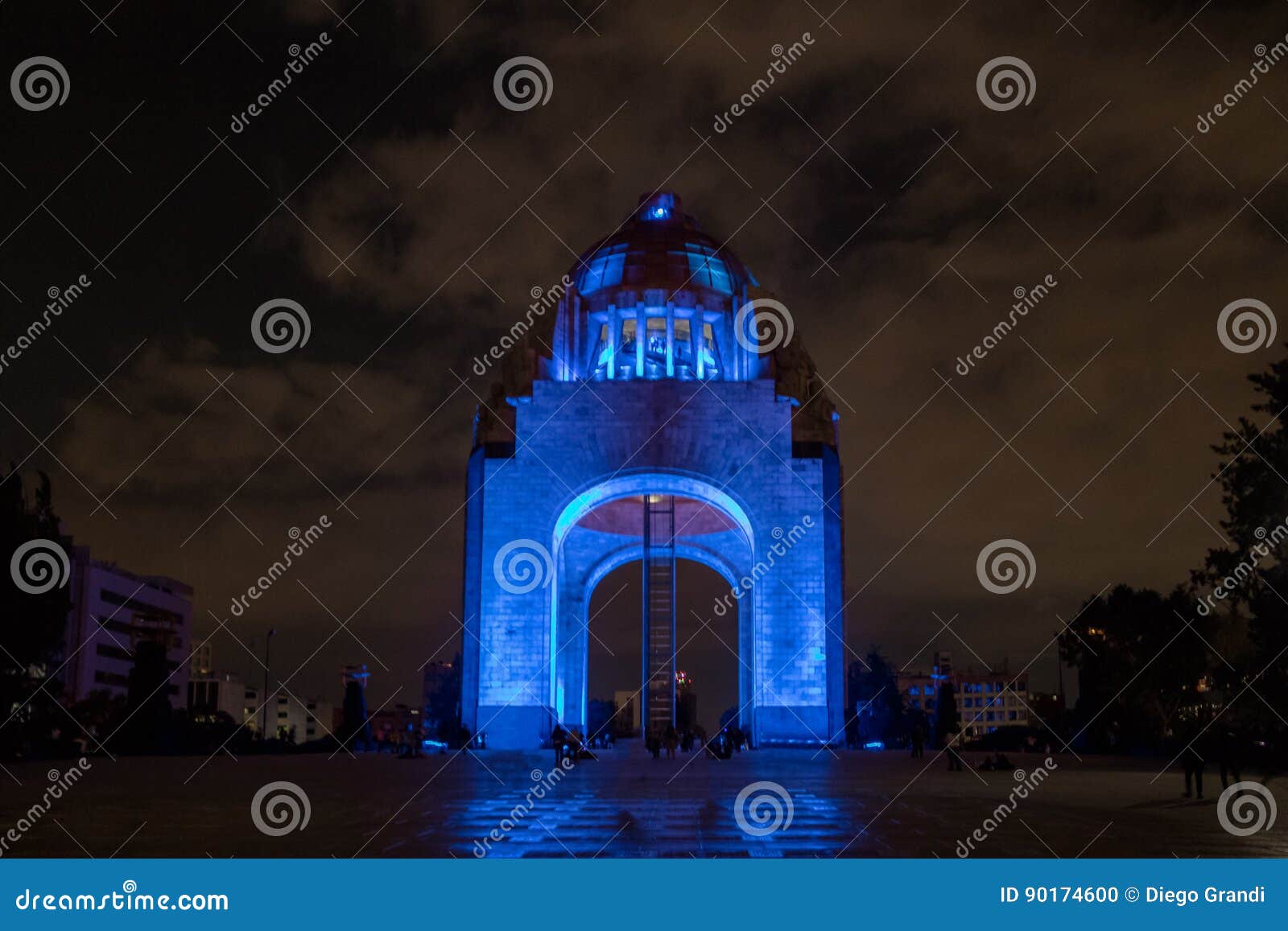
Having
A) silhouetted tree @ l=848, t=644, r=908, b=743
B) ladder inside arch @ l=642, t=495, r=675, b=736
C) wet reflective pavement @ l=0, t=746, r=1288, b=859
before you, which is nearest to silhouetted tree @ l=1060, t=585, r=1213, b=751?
silhouetted tree @ l=848, t=644, r=908, b=743

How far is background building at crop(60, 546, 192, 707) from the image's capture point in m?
80.1

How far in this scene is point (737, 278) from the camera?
4947 cm

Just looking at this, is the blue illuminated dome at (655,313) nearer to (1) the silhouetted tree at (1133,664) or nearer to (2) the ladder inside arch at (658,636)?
(2) the ladder inside arch at (658,636)

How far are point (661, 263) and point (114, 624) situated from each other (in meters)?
61.8

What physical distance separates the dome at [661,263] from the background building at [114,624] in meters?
39.1

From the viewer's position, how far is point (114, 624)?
8956cm

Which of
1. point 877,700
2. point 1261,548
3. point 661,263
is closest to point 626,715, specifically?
point 877,700

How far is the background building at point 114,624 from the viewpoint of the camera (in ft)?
263

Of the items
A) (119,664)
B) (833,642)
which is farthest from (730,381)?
(119,664)


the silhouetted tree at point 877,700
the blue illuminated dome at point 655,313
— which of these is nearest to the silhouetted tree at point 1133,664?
the silhouetted tree at point 877,700

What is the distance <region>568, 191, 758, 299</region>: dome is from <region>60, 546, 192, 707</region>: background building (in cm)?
3911

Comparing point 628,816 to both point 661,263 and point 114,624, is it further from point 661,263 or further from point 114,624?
point 114,624

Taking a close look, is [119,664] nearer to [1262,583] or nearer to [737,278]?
[737,278]

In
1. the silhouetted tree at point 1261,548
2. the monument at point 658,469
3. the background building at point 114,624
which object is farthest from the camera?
the background building at point 114,624
